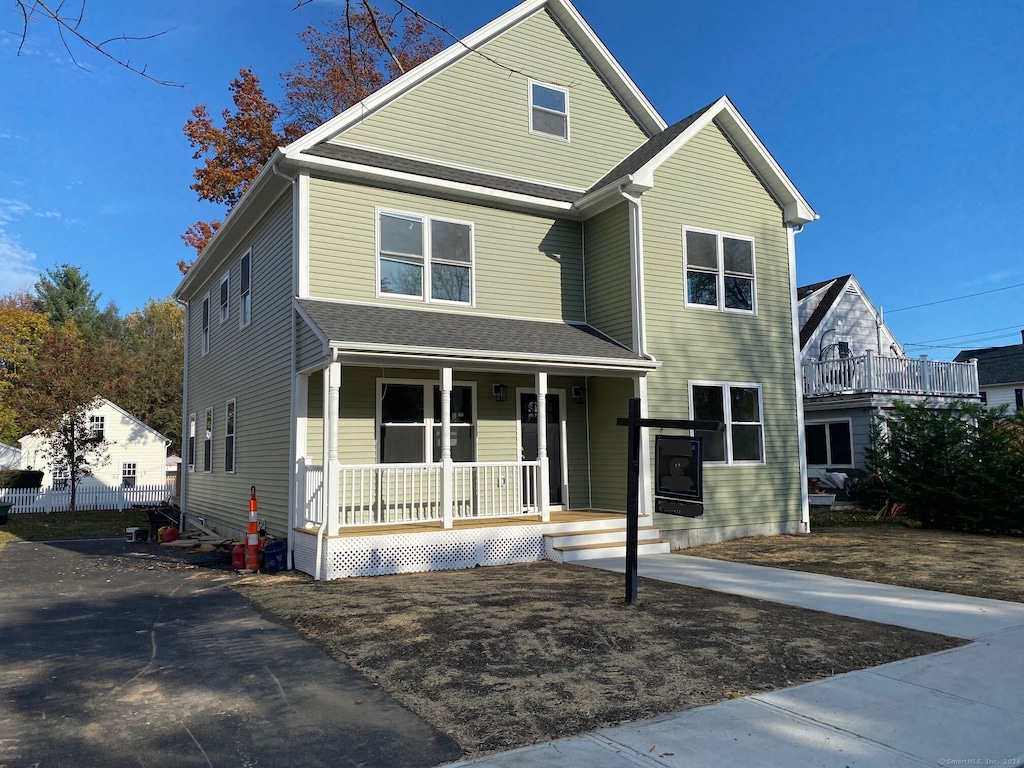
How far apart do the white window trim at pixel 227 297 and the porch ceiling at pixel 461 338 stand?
5.38m

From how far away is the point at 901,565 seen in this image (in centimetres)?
1005

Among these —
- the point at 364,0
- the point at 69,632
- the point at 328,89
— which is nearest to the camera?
the point at 364,0

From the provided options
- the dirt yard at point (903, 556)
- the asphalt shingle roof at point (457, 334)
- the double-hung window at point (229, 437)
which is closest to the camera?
the dirt yard at point (903, 556)

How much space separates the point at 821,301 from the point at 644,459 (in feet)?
59.2

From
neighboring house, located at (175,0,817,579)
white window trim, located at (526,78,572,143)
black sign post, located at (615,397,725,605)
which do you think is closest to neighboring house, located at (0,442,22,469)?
neighboring house, located at (175,0,817,579)

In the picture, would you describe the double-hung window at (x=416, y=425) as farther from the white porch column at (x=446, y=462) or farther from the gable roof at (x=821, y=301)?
the gable roof at (x=821, y=301)

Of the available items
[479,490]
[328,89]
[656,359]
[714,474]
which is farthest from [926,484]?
[328,89]

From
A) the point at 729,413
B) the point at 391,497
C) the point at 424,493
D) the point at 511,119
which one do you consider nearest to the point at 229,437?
the point at 391,497

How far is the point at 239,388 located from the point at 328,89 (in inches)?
549

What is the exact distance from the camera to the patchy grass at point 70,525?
59.7 feet

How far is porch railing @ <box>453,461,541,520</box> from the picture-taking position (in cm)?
1127

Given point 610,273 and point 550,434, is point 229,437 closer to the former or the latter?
point 550,434

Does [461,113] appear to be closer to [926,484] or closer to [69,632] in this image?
[69,632]

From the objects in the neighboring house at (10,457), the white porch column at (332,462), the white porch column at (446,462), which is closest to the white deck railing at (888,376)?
the white porch column at (446,462)
